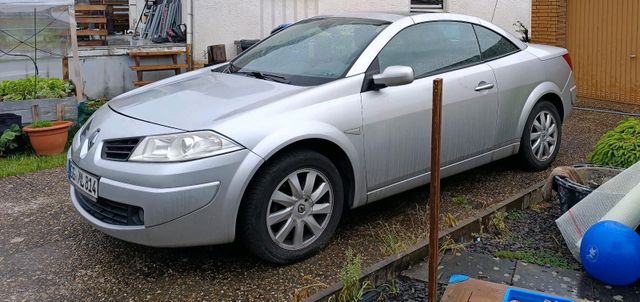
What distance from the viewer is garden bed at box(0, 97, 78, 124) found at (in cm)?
707

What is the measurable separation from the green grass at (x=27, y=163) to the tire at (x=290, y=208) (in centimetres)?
360

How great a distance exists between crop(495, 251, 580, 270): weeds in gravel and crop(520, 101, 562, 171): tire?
1635 mm

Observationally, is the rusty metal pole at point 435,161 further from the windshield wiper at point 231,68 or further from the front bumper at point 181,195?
the windshield wiper at point 231,68

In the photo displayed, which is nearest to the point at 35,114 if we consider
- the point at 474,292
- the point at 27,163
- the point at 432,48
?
the point at 27,163

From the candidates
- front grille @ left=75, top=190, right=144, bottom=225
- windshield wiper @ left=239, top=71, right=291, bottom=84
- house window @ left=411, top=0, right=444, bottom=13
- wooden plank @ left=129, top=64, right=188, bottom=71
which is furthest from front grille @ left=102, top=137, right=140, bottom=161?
house window @ left=411, top=0, right=444, bottom=13

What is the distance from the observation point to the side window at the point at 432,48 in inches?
179

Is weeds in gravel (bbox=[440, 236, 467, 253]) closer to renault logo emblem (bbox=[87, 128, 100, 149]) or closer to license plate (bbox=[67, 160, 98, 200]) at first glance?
license plate (bbox=[67, 160, 98, 200])

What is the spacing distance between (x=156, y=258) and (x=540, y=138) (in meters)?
3.53

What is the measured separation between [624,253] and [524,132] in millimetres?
2111

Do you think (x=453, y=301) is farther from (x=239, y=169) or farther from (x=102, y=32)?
(x=102, y=32)

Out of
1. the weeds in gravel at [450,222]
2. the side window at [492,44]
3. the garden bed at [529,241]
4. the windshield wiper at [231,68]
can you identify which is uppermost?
the side window at [492,44]

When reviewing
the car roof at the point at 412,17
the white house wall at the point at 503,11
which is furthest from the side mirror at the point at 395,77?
the white house wall at the point at 503,11

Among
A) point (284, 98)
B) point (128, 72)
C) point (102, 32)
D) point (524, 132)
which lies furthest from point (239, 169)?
point (102, 32)

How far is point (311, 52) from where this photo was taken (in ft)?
15.0
